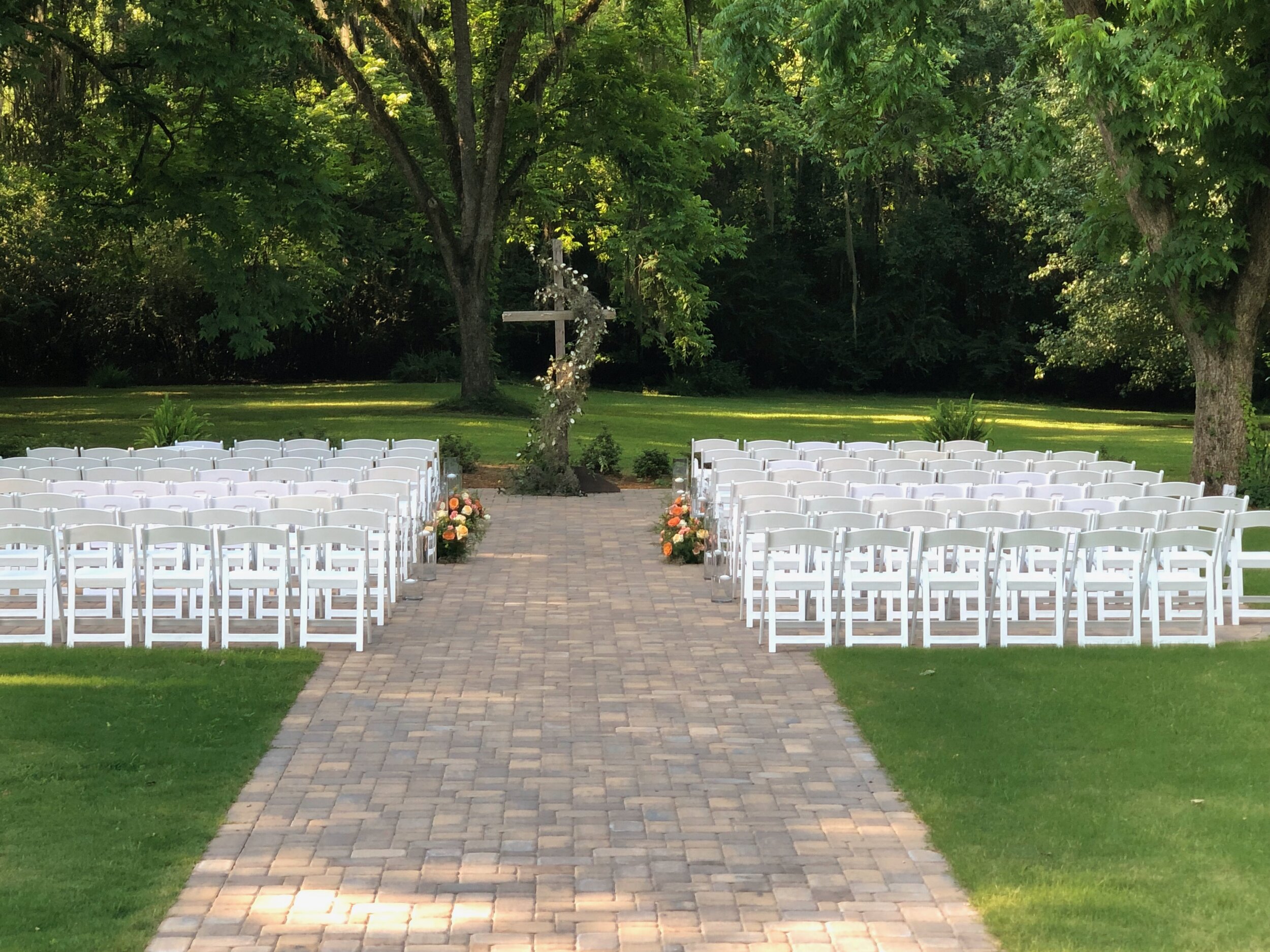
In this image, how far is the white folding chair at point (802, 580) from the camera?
401 inches

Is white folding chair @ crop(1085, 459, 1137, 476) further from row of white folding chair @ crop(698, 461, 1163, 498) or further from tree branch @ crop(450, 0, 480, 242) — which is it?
tree branch @ crop(450, 0, 480, 242)

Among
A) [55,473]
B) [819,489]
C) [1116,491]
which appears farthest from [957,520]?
[55,473]

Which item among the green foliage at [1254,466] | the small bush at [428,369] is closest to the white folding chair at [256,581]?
the green foliage at [1254,466]

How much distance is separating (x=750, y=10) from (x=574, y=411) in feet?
18.6

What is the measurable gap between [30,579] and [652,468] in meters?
13.2

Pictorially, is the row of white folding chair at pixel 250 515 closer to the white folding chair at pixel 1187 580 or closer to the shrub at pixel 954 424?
the white folding chair at pixel 1187 580

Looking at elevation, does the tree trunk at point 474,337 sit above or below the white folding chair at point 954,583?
above

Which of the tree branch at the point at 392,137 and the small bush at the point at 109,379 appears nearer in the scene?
the tree branch at the point at 392,137

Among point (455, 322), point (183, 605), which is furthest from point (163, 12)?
point (455, 322)

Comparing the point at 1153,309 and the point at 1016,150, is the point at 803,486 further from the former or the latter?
the point at 1153,309

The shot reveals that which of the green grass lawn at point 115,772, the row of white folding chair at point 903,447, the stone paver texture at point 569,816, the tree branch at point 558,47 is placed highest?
the tree branch at point 558,47

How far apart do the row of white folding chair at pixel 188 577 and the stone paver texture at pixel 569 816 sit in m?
0.64

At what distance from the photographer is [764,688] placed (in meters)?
9.20

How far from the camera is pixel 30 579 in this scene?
34.4 feet
